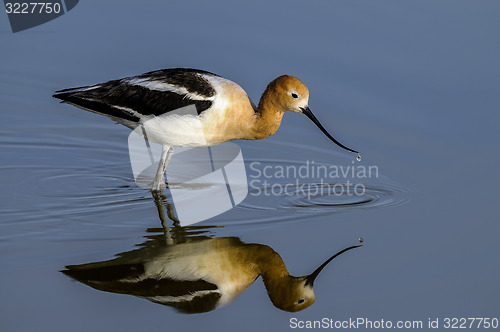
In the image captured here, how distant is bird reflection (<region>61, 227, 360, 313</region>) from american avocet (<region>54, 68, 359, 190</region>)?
1.27m

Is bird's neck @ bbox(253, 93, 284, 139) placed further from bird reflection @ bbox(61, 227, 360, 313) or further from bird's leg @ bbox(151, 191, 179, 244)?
bird reflection @ bbox(61, 227, 360, 313)

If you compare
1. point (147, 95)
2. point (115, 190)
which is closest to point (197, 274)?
point (115, 190)

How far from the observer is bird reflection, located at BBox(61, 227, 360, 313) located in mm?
7000

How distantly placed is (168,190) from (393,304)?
3242mm

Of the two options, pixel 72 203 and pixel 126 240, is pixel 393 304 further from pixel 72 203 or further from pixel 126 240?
pixel 72 203

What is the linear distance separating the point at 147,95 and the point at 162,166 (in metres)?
0.92

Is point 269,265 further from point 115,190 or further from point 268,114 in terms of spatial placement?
point 115,190

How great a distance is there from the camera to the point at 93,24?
11.9m

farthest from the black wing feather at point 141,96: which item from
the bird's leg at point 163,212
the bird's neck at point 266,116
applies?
the bird's leg at point 163,212

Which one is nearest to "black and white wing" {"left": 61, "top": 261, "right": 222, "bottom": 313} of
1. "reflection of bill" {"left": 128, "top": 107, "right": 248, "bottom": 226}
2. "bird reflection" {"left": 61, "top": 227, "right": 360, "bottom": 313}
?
"bird reflection" {"left": 61, "top": 227, "right": 360, "bottom": 313}

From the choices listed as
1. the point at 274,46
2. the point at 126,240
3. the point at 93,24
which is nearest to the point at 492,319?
the point at 126,240

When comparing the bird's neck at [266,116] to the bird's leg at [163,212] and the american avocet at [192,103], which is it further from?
the bird's leg at [163,212]

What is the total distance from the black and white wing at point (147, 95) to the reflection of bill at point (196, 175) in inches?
5.2

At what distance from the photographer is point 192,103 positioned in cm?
867
